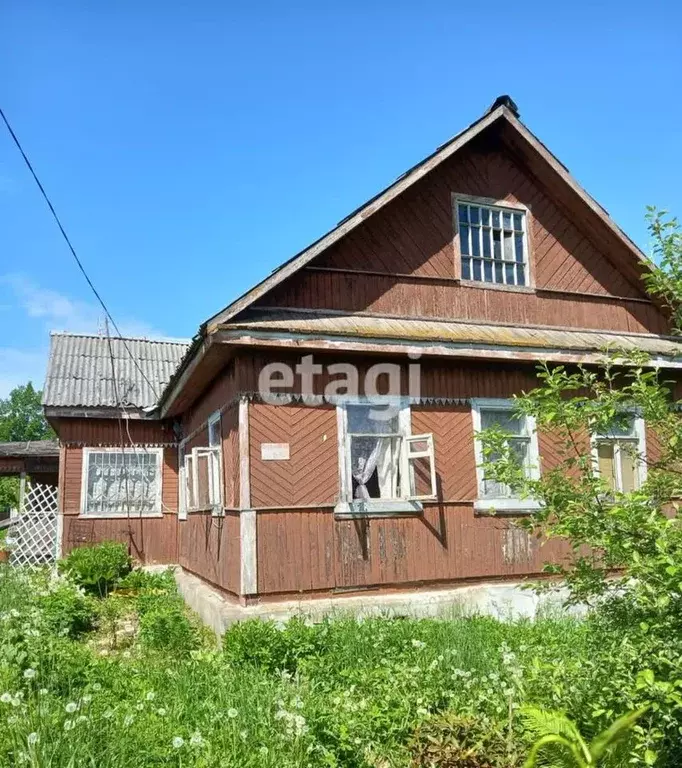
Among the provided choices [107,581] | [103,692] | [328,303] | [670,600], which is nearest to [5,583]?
[107,581]

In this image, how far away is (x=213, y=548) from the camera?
969 centimetres

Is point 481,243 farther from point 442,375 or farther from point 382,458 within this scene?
point 382,458

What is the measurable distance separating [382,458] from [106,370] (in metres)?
9.22

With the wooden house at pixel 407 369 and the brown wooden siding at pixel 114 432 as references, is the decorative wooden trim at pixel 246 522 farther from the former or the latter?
the brown wooden siding at pixel 114 432

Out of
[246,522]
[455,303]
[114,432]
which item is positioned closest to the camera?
[246,522]

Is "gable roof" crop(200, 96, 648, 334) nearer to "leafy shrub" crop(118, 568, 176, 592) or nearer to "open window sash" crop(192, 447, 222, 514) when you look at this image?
"open window sash" crop(192, 447, 222, 514)

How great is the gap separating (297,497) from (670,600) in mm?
5525

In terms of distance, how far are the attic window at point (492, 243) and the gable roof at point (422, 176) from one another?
2.75 ft

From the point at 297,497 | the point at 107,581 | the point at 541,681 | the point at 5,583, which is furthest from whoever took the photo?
the point at 107,581

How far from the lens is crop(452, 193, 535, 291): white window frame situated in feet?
32.7

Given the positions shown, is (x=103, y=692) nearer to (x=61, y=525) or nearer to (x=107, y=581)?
(x=107, y=581)

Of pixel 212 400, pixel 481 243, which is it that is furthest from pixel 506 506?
pixel 212 400

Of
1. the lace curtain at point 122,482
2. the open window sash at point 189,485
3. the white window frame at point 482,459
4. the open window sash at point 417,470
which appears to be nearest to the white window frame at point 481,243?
the white window frame at point 482,459

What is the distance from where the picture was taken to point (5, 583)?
8734mm
